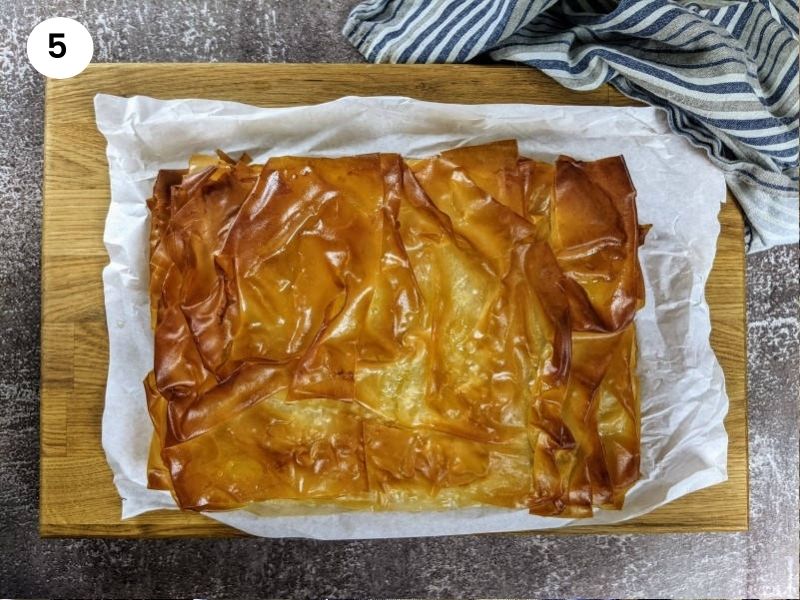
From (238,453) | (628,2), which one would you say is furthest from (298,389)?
(628,2)

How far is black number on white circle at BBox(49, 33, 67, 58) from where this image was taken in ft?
5.81

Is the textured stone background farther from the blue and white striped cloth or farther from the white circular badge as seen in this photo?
the blue and white striped cloth

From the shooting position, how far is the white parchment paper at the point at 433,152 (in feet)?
5.29

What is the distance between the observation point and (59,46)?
1.79 meters

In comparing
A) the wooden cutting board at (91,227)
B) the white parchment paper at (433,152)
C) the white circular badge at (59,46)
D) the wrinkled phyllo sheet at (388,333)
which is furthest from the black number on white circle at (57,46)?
the wrinkled phyllo sheet at (388,333)

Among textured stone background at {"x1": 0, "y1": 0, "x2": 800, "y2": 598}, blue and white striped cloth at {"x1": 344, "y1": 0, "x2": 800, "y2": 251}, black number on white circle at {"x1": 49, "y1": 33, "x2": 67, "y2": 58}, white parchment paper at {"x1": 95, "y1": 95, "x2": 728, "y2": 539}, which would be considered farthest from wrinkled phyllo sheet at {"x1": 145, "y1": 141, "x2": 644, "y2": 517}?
black number on white circle at {"x1": 49, "y1": 33, "x2": 67, "y2": 58}

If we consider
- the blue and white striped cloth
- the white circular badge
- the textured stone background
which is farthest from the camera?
the textured stone background

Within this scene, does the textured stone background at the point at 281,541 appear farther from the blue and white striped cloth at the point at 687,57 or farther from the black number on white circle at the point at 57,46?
the blue and white striped cloth at the point at 687,57

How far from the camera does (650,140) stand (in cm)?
167

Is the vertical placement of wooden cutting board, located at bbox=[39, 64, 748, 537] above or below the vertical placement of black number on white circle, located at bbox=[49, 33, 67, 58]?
below

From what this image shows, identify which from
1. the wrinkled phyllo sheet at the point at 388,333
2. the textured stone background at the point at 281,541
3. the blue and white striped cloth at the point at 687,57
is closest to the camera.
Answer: the wrinkled phyllo sheet at the point at 388,333

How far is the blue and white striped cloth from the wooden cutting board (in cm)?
10

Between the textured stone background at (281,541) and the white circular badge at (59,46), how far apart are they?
0.08 feet

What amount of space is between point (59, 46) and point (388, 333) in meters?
1.13
